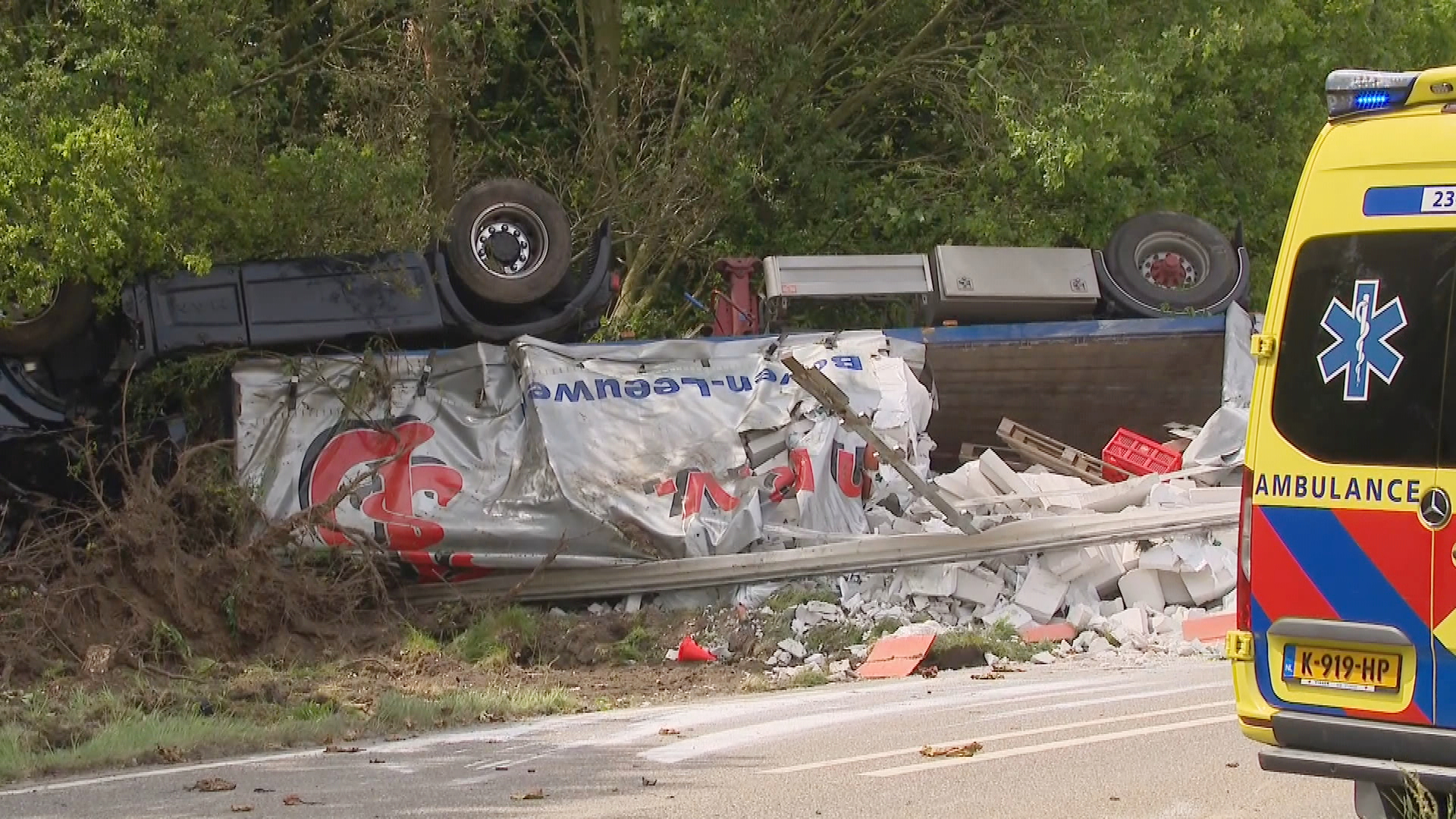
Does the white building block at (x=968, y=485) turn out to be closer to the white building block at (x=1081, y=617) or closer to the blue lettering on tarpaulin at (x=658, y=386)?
the blue lettering on tarpaulin at (x=658, y=386)

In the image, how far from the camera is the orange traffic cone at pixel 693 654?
38.4ft

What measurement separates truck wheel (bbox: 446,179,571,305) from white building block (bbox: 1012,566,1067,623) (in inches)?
175

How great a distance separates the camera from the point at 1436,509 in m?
4.76

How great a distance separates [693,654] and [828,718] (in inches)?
129

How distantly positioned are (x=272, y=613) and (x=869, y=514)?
446cm

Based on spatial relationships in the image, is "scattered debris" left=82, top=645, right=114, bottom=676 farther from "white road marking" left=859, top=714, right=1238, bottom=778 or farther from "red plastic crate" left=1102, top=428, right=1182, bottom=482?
"red plastic crate" left=1102, top=428, right=1182, bottom=482

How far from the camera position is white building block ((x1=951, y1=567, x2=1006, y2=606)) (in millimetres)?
12445

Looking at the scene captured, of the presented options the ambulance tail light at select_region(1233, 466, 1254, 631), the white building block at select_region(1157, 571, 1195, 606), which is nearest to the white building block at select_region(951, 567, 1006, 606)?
the white building block at select_region(1157, 571, 1195, 606)

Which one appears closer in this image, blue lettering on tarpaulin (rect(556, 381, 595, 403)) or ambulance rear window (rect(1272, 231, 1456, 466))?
ambulance rear window (rect(1272, 231, 1456, 466))

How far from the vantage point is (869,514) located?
1341cm

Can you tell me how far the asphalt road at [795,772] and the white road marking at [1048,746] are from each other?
2cm

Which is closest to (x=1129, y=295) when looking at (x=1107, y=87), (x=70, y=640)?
(x=1107, y=87)

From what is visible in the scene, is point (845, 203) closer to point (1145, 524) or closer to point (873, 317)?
point (873, 317)

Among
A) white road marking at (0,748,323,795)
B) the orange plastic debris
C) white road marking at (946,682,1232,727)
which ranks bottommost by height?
the orange plastic debris
